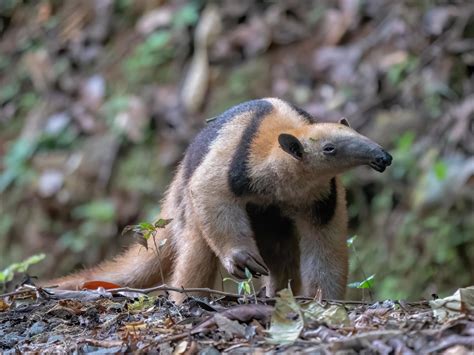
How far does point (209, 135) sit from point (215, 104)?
6.27 metres

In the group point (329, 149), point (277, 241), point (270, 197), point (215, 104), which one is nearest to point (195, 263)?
point (277, 241)

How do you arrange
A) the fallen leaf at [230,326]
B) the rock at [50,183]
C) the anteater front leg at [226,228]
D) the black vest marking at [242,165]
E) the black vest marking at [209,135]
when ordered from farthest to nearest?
the rock at [50,183] < the black vest marking at [209,135] < the black vest marking at [242,165] < the anteater front leg at [226,228] < the fallen leaf at [230,326]

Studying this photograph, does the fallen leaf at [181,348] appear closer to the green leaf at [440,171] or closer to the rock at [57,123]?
the green leaf at [440,171]

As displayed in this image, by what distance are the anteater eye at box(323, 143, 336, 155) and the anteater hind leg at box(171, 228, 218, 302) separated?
119 centimetres

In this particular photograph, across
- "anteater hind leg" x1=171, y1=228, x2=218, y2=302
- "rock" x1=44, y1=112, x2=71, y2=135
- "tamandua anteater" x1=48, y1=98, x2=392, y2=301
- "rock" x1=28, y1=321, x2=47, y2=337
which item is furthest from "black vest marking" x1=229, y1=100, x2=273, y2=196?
"rock" x1=44, y1=112, x2=71, y2=135

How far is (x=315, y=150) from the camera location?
6.40 metres

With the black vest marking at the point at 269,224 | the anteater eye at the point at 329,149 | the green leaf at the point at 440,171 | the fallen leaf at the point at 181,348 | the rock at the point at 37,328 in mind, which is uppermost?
the anteater eye at the point at 329,149

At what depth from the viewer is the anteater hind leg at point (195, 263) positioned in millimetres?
6930

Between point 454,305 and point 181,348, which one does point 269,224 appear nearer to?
point 454,305

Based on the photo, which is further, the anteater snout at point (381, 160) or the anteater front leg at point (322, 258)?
the anteater front leg at point (322, 258)

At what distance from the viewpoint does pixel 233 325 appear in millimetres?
4676

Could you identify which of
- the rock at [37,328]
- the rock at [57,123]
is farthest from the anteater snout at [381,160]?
the rock at [57,123]

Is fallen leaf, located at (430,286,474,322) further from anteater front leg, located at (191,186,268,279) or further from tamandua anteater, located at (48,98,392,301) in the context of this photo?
anteater front leg, located at (191,186,268,279)

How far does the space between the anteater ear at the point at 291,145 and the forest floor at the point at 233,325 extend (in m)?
1.12
